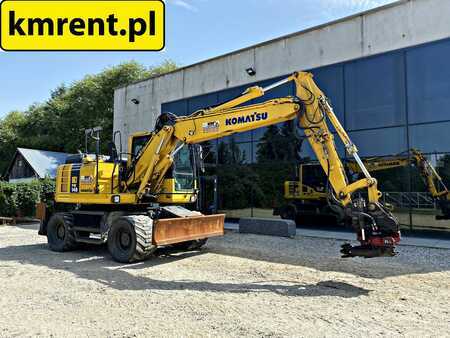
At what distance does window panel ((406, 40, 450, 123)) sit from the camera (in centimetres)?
1170

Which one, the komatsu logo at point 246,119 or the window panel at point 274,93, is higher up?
the window panel at point 274,93

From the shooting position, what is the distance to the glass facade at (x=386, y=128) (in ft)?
38.6

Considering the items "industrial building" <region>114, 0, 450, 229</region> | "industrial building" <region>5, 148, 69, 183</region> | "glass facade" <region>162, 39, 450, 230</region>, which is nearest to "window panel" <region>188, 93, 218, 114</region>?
"industrial building" <region>114, 0, 450, 229</region>

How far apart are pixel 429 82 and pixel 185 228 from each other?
9191 mm

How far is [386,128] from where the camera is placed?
12656 mm

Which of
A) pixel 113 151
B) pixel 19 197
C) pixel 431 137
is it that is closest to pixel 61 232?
pixel 113 151

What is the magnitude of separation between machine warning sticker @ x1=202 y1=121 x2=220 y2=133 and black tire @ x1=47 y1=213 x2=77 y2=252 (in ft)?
15.0

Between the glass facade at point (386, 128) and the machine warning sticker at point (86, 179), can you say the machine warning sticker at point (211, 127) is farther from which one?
the glass facade at point (386, 128)

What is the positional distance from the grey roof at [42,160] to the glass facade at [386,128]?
2493 centimetres

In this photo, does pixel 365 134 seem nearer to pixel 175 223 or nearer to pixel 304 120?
pixel 304 120

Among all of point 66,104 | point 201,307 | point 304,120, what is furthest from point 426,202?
point 66,104

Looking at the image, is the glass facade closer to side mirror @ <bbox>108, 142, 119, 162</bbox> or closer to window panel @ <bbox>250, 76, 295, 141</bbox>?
window panel @ <bbox>250, 76, 295, 141</bbox>

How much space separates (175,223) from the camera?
8430mm

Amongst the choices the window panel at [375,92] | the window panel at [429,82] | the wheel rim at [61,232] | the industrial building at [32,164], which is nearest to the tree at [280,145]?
the window panel at [375,92]
